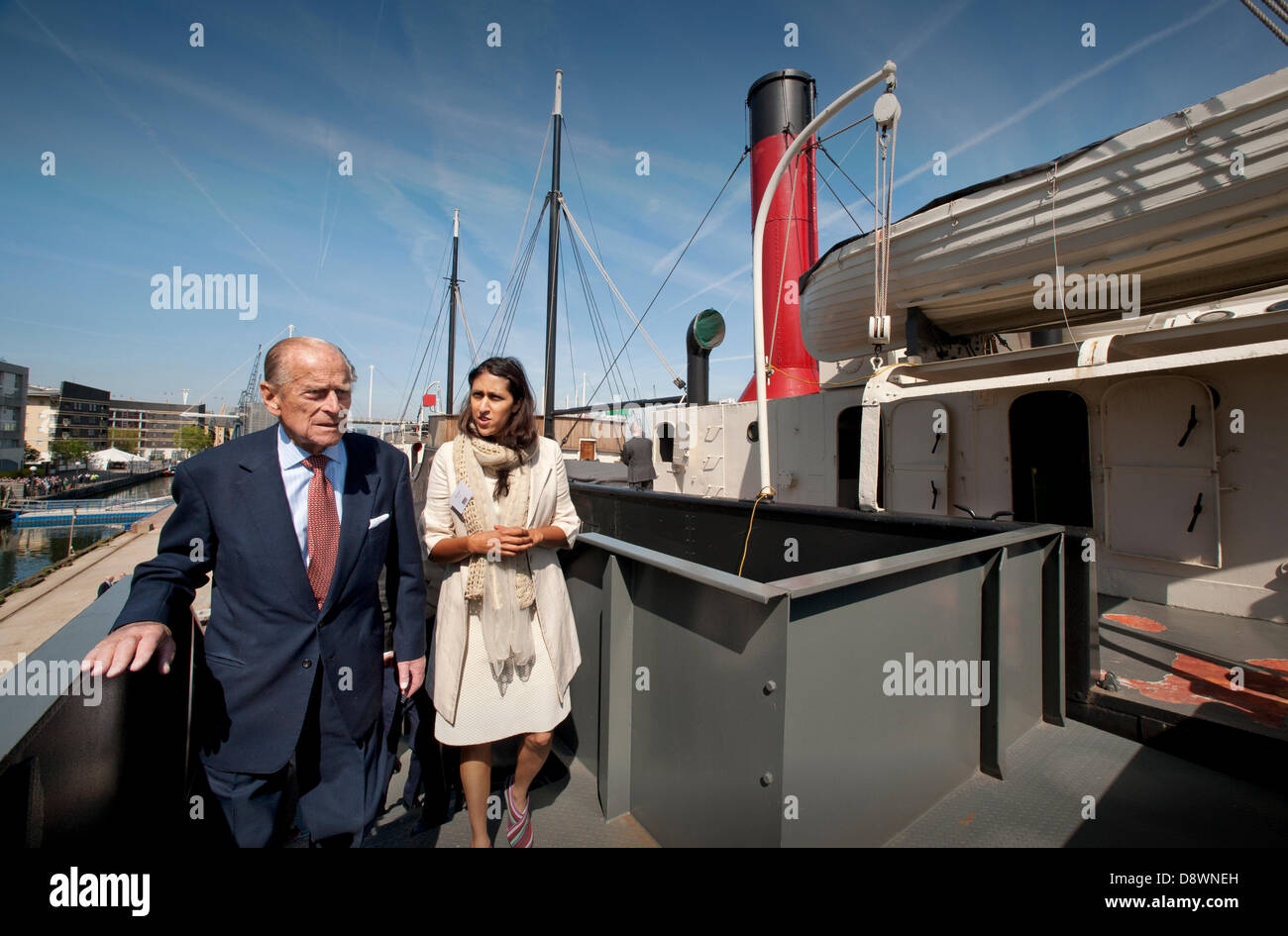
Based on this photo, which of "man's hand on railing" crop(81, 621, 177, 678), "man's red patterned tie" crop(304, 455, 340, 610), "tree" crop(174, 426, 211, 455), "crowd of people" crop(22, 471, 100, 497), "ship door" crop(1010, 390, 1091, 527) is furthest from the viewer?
"tree" crop(174, 426, 211, 455)

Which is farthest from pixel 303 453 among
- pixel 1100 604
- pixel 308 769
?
pixel 1100 604

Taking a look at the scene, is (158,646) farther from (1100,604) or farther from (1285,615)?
(1285,615)

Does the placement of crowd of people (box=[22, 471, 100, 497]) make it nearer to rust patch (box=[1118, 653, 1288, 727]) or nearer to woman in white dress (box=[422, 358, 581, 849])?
woman in white dress (box=[422, 358, 581, 849])

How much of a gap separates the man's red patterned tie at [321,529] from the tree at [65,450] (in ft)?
368

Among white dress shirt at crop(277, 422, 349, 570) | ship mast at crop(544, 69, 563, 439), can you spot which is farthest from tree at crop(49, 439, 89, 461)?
white dress shirt at crop(277, 422, 349, 570)

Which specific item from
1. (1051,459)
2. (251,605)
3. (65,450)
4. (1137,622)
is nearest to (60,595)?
(251,605)

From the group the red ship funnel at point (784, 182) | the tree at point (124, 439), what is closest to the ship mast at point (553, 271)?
the red ship funnel at point (784, 182)

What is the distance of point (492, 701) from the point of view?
2.01 m

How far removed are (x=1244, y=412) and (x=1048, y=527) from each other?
3451 millimetres

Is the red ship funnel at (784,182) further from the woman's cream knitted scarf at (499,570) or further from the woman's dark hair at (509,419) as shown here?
the woman's cream knitted scarf at (499,570)

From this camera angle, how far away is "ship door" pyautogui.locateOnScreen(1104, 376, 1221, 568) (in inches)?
188

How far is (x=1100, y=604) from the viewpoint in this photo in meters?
5.05

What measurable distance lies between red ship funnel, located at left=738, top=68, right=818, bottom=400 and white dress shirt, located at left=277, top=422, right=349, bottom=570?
28.0ft
